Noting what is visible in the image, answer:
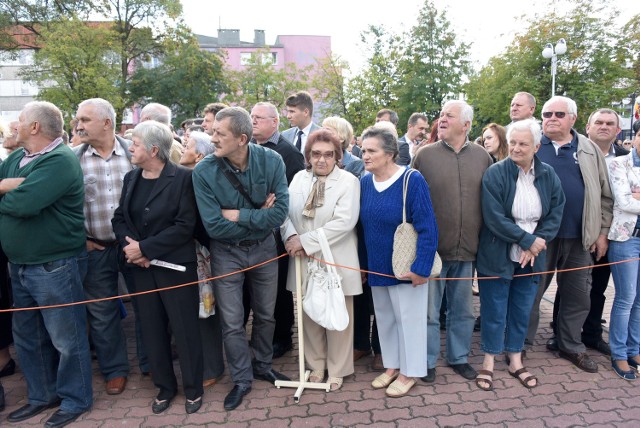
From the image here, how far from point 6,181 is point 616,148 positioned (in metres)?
5.74

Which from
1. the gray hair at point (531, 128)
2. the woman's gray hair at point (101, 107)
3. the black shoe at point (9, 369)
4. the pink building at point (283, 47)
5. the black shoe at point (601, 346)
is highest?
the pink building at point (283, 47)

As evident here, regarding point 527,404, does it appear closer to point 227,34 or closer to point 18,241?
point 18,241

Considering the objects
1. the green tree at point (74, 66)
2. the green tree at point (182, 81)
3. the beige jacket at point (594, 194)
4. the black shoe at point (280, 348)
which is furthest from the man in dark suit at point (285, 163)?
the green tree at point (182, 81)

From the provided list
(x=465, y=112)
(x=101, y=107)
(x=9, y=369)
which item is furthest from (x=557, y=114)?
(x=9, y=369)

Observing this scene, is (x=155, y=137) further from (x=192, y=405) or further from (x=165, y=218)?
(x=192, y=405)

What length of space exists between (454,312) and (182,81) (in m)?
26.6

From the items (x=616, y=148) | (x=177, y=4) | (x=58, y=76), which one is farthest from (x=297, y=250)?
(x=177, y=4)

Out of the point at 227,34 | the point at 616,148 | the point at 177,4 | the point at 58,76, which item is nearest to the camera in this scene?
the point at 616,148

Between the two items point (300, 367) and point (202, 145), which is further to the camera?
point (202, 145)

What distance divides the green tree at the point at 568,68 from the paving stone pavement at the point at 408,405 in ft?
60.5

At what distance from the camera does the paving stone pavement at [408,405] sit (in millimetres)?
3322

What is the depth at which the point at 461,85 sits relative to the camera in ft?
64.5

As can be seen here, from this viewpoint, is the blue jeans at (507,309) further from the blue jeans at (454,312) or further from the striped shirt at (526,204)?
the striped shirt at (526,204)

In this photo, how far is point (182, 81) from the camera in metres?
27.4
